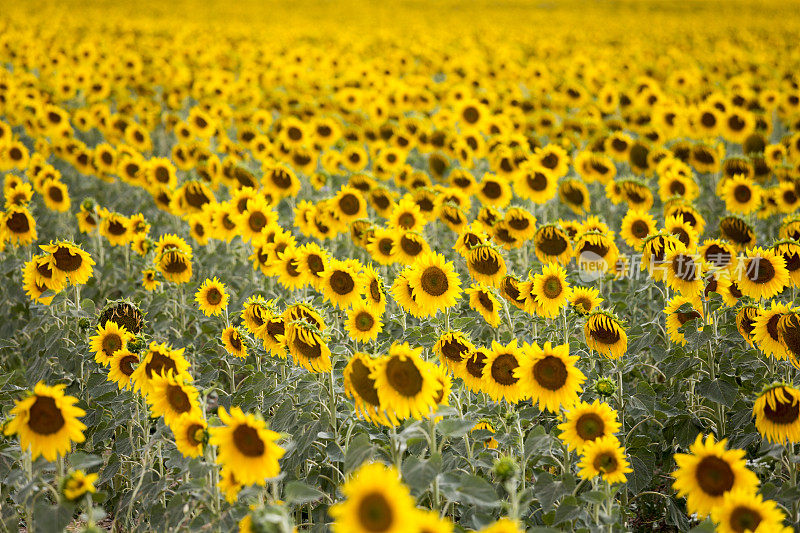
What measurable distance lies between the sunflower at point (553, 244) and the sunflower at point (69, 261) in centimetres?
284

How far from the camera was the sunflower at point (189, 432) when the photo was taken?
8.97 ft

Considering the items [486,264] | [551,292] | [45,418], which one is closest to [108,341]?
[45,418]

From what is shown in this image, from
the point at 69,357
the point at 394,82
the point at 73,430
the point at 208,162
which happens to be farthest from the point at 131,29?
the point at 73,430

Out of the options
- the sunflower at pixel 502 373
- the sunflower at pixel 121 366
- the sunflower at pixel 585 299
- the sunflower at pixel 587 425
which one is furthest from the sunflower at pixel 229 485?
the sunflower at pixel 585 299

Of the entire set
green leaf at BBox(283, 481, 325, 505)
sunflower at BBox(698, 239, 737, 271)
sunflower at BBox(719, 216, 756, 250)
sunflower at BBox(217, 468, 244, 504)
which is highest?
sunflower at BBox(698, 239, 737, 271)

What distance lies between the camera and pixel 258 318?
3623 mm

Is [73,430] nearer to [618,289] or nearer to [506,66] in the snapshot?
[618,289]

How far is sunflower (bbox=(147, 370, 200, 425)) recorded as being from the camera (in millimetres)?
2845

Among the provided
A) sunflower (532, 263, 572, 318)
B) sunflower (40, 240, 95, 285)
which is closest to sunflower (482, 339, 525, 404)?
sunflower (532, 263, 572, 318)

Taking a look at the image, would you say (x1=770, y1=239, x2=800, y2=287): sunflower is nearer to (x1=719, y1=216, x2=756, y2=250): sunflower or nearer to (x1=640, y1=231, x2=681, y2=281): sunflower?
(x1=640, y1=231, x2=681, y2=281): sunflower

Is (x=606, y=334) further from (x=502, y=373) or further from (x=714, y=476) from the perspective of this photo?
(x=714, y=476)

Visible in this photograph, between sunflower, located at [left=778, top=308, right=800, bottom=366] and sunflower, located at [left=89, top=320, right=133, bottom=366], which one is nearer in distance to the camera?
sunflower, located at [left=778, top=308, right=800, bottom=366]

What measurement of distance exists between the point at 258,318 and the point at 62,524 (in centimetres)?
140

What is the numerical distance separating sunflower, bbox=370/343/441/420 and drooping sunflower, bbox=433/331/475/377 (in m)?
0.79
